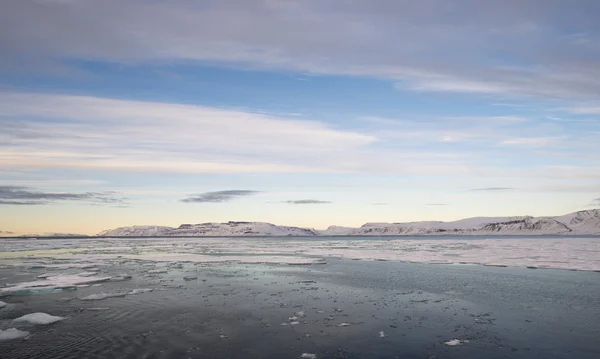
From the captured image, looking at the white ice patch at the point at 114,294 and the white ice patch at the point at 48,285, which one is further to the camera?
the white ice patch at the point at 48,285

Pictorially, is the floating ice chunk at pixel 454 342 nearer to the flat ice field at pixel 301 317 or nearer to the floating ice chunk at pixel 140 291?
the flat ice field at pixel 301 317

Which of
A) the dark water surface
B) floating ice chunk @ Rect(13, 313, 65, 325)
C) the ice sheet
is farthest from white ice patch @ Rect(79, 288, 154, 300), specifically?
the ice sheet

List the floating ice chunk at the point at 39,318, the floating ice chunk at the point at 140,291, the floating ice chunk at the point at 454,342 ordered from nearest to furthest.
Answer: the floating ice chunk at the point at 454,342 < the floating ice chunk at the point at 39,318 < the floating ice chunk at the point at 140,291

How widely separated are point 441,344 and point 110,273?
18.2m

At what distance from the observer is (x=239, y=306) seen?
12.9 metres

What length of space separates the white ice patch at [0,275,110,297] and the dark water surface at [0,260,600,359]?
0.77m

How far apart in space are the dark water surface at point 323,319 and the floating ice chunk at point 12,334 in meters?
0.25

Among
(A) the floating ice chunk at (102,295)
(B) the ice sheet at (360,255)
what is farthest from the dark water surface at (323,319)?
(B) the ice sheet at (360,255)

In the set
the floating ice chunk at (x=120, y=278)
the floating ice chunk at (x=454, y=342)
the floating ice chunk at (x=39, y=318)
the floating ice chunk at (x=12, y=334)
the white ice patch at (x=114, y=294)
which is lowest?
the floating ice chunk at (x=454, y=342)

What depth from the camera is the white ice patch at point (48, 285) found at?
1530cm

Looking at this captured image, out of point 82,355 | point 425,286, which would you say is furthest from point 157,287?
point 425,286

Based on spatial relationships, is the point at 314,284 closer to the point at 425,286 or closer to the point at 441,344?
the point at 425,286

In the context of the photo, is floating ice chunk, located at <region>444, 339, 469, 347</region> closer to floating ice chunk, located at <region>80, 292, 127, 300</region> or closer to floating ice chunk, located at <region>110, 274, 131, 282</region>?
floating ice chunk, located at <region>80, 292, 127, 300</region>

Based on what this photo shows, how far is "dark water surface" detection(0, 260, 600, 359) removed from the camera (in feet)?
27.7
